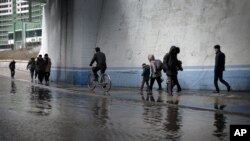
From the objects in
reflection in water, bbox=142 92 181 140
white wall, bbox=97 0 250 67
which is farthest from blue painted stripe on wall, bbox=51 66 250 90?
reflection in water, bbox=142 92 181 140

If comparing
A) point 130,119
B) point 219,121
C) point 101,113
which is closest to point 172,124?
point 130,119

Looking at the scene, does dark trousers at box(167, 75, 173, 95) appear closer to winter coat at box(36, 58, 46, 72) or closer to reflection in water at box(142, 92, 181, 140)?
reflection in water at box(142, 92, 181, 140)

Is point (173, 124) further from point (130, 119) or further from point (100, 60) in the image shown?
point (100, 60)

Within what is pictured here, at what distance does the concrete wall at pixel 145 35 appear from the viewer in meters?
18.1

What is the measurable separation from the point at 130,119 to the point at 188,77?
31.9ft

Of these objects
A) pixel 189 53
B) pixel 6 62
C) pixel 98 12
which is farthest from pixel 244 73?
pixel 6 62

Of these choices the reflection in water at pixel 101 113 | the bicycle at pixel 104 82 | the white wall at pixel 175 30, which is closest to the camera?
the reflection in water at pixel 101 113

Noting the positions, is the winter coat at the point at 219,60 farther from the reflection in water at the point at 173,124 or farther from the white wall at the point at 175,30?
the reflection in water at the point at 173,124

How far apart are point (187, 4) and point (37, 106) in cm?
934

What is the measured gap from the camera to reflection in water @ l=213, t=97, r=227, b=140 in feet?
28.0

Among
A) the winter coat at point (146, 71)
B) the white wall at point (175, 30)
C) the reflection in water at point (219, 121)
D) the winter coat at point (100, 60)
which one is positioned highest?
the white wall at point (175, 30)

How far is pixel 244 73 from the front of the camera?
17594 millimetres

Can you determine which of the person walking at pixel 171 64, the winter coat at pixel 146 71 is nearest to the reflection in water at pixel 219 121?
the person walking at pixel 171 64

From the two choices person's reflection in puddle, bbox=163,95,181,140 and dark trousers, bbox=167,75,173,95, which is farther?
dark trousers, bbox=167,75,173,95
